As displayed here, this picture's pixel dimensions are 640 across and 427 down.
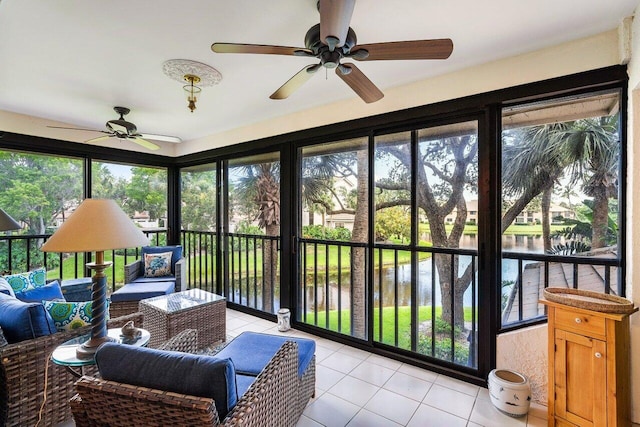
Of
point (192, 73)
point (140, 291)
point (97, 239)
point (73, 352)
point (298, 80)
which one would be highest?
point (192, 73)

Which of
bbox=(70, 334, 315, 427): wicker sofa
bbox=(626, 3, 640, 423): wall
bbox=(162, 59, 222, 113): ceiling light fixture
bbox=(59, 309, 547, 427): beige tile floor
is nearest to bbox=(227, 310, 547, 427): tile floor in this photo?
bbox=(59, 309, 547, 427): beige tile floor

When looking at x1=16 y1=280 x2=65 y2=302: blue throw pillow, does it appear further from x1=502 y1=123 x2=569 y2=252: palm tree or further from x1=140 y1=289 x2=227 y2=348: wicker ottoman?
x1=502 y1=123 x2=569 y2=252: palm tree

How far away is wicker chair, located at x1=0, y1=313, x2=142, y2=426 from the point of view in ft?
5.44

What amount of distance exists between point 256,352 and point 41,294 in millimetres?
1944

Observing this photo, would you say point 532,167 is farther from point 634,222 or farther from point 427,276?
point 427,276

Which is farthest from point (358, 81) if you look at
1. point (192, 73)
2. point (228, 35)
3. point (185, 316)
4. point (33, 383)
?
point (33, 383)

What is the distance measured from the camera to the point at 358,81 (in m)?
1.92

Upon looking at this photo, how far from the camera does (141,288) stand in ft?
11.4

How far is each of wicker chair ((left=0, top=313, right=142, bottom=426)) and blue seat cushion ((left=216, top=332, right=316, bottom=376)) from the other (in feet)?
3.15

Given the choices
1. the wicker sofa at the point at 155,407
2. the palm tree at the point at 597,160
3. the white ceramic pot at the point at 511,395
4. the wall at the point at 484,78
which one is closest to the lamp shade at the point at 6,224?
the wicker sofa at the point at 155,407

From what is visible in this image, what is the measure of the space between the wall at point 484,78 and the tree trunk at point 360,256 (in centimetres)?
50

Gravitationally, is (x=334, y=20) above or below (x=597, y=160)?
above

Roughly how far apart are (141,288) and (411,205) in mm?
3197

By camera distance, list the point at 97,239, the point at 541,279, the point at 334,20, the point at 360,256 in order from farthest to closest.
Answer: the point at 360,256
the point at 541,279
the point at 97,239
the point at 334,20
